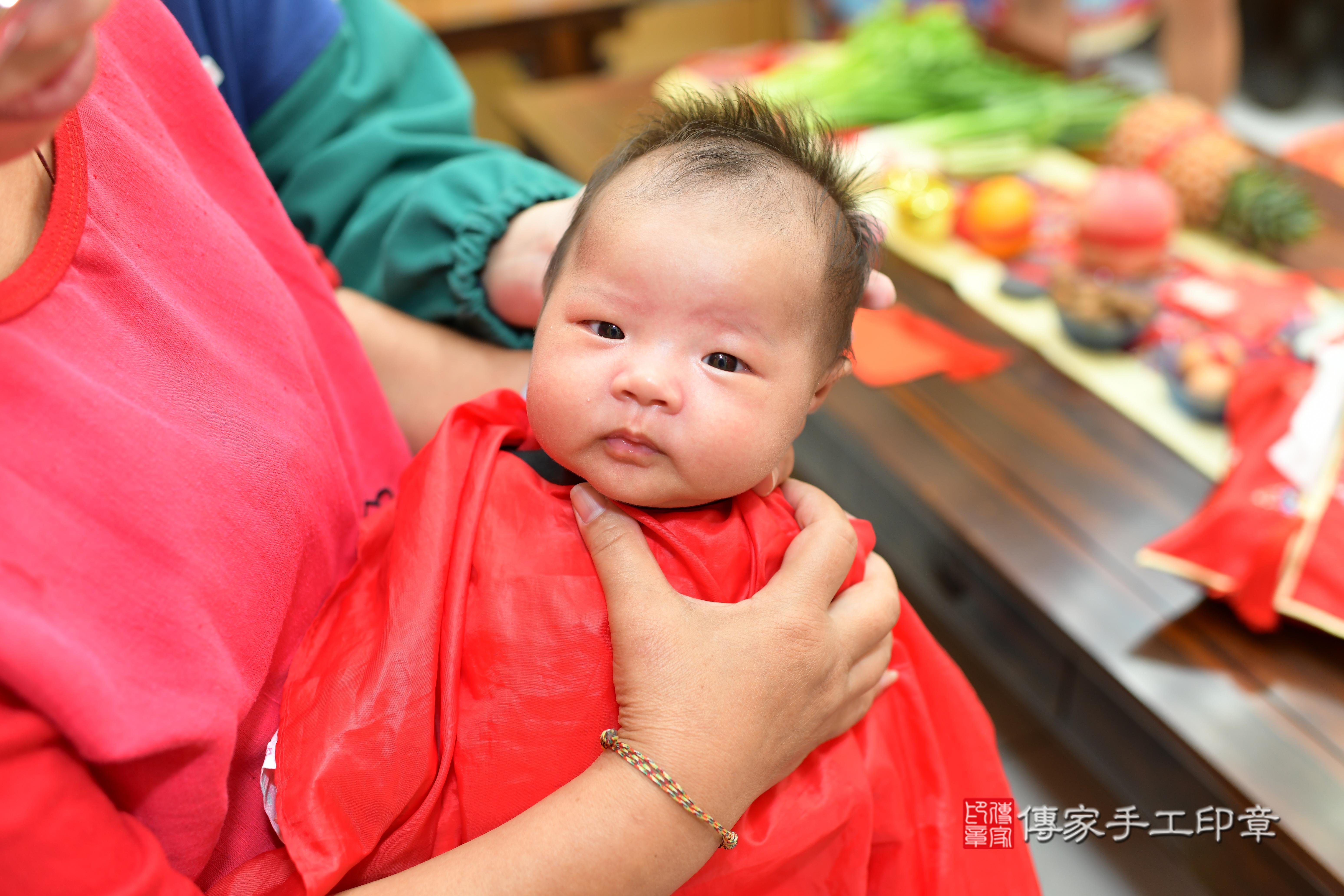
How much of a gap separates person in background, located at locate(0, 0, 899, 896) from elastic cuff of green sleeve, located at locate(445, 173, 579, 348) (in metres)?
0.23

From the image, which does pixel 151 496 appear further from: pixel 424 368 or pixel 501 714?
pixel 424 368

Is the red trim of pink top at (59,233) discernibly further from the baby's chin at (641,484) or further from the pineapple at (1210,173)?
the pineapple at (1210,173)

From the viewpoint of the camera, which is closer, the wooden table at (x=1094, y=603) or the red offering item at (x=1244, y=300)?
the wooden table at (x=1094, y=603)

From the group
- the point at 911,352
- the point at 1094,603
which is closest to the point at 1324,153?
the point at 911,352

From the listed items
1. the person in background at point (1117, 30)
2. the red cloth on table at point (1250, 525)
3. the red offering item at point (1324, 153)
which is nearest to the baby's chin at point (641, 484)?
the red cloth on table at point (1250, 525)

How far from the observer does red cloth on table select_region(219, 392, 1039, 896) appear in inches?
28.0

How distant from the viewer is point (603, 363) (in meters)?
0.77

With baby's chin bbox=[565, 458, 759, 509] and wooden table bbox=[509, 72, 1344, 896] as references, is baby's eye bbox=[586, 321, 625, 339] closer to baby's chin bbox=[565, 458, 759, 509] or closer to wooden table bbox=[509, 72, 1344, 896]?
baby's chin bbox=[565, 458, 759, 509]

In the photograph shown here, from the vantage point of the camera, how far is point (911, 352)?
1.76 metres

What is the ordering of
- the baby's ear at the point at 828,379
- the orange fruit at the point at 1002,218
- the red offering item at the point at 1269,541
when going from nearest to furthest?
the baby's ear at the point at 828,379
the red offering item at the point at 1269,541
the orange fruit at the point at 1002,218

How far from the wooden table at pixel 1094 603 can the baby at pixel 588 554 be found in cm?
41

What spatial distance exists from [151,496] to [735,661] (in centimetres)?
41

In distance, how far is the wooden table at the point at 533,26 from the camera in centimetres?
362

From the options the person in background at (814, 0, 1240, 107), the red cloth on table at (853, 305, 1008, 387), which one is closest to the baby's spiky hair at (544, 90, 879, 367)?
the red cloth on table at (853, 305, 1008, 387)
